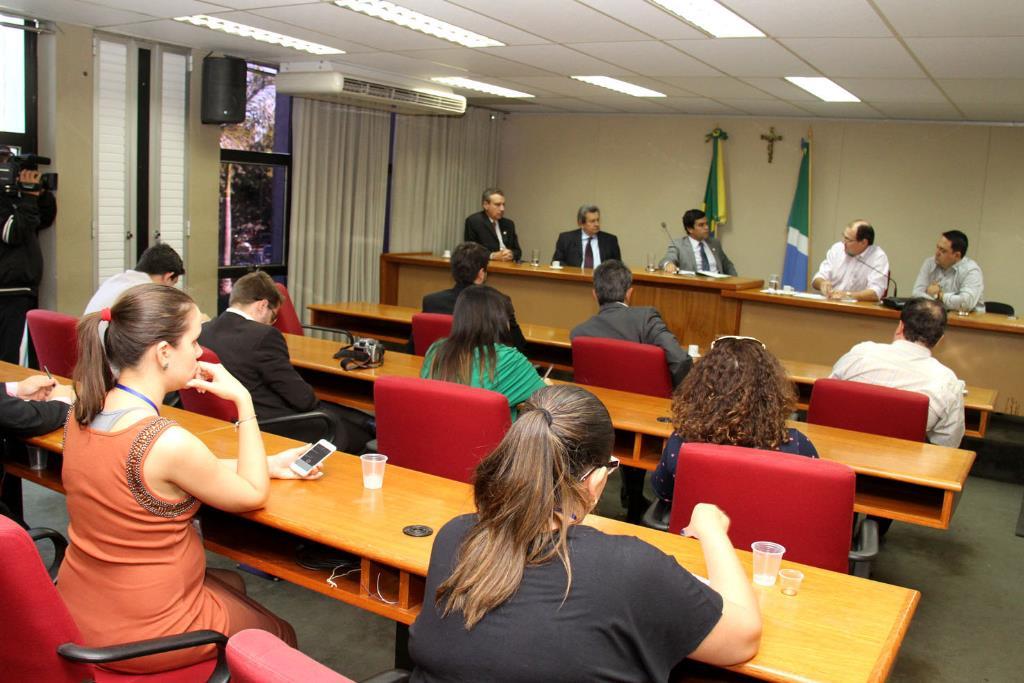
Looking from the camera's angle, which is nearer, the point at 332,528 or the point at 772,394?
the point at 332,528

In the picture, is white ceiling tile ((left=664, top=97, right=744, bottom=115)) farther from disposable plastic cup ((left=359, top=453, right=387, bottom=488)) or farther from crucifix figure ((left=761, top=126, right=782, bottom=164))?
disposable plastic cup ((left=359, top=453, right=387, bottom=488))

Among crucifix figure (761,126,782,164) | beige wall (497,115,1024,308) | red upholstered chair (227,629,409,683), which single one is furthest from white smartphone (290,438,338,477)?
crucifix figure (761,126,782,164)

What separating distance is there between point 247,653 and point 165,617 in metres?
0.83

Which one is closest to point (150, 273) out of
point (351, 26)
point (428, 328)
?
point (428, 328)

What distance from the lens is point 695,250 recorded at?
25.2ft

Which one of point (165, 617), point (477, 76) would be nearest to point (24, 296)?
point (477, 76)

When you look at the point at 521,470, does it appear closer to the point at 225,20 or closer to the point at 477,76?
the point at 225,20

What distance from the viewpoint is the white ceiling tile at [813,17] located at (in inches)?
157

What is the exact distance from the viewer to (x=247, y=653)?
4.09 ft

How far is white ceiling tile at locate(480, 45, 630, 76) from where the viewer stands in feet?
18.7

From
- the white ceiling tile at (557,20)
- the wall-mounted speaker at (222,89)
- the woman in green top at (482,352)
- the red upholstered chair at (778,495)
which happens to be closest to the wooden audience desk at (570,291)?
the wall-mounted speaker at (222,89)

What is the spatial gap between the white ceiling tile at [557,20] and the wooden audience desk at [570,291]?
87.6 inches

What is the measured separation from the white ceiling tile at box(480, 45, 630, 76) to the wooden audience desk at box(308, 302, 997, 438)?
1801 millimetres

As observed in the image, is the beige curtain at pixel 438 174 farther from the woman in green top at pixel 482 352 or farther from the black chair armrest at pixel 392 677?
the black chair armrest at pixel 392 677
